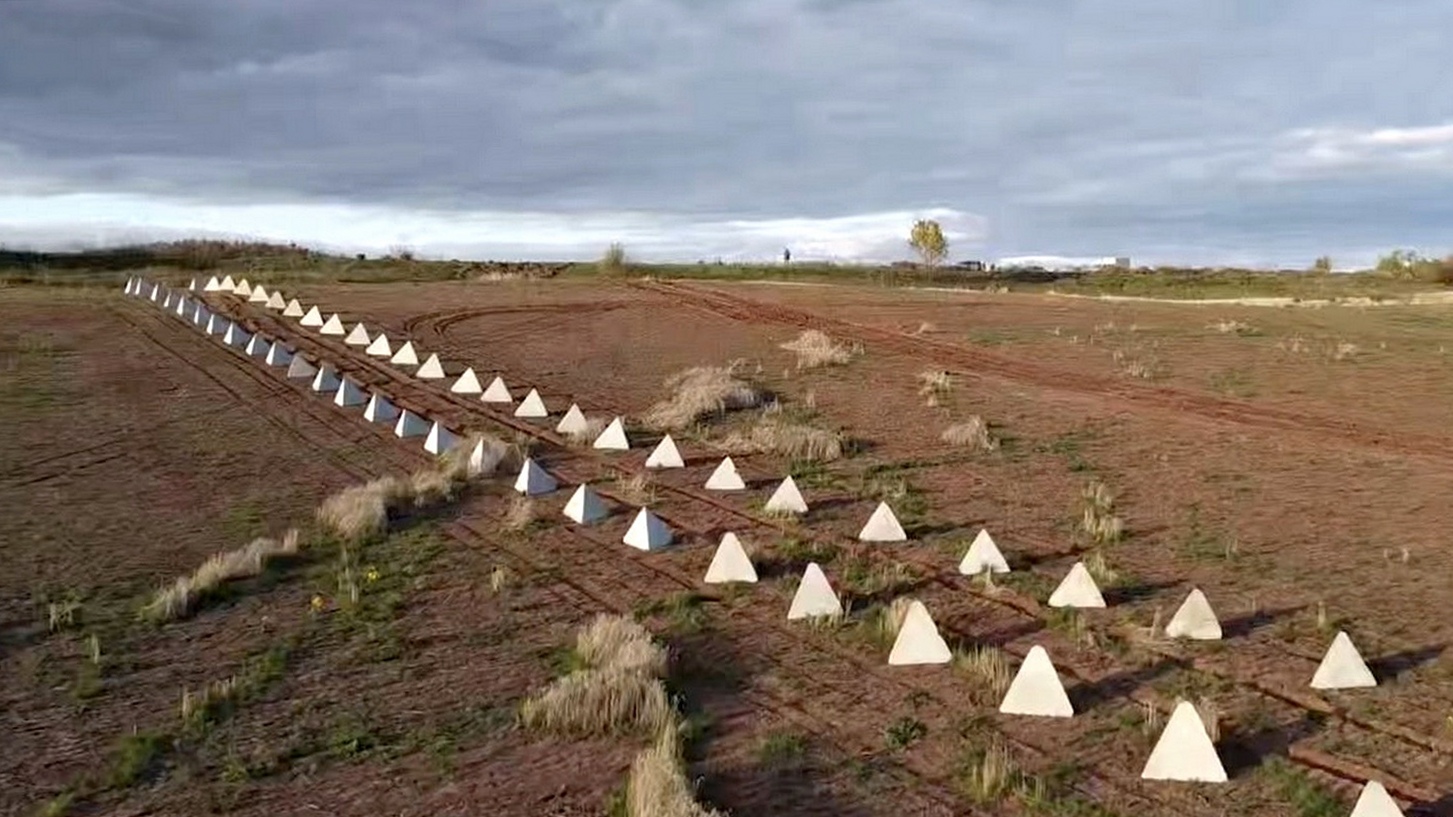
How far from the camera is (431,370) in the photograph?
26.7m

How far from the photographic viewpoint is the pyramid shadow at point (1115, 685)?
9.80 meters

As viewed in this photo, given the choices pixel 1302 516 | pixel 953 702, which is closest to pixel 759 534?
pixel 953 702

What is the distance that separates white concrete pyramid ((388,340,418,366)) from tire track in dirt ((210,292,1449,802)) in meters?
0.35

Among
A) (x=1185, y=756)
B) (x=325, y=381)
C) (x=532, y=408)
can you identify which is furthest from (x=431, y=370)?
(x=1185, y=756)

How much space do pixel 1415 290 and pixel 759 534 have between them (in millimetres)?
69854

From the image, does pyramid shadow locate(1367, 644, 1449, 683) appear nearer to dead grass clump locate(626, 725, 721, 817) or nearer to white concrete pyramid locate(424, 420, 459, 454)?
dead grass clump locate(626, 725, 721, 817)

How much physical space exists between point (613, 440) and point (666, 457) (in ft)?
4.69

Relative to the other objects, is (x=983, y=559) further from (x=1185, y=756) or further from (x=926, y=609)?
(x=1185, y=756)

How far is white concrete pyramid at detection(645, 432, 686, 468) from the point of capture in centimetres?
1850

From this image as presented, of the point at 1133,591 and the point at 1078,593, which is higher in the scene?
the point at 1078,593

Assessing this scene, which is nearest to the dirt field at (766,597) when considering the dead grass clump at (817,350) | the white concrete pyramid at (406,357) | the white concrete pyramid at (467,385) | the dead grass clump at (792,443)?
the dead grass clump at (792,443)

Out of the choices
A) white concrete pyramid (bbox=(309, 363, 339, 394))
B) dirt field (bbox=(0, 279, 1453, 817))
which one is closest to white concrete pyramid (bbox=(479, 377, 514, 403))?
dirt field (bbox=(0, 279, 1453, 817))

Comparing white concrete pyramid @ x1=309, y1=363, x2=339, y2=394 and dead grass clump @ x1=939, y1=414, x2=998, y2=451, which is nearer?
dead grass clump @ x1=939, y1=414, x2=998, y2=451

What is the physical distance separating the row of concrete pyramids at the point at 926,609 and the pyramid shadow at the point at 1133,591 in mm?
237
